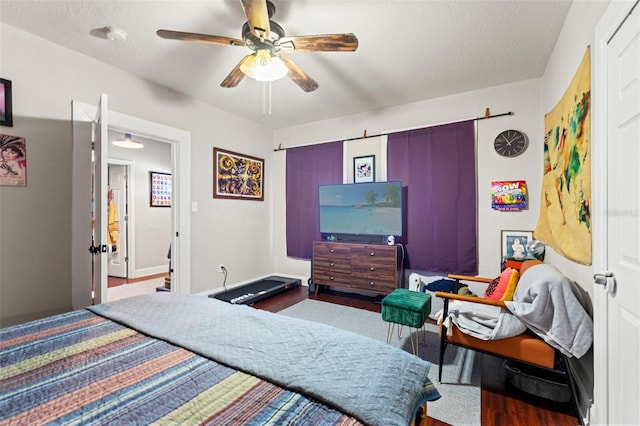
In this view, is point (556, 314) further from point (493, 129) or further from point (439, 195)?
point (493, 129)

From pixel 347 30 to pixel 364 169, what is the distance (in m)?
2.01

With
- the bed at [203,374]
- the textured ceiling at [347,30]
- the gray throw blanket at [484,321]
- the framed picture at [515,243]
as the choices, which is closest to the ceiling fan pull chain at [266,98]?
the textured ceiling at [347,30]

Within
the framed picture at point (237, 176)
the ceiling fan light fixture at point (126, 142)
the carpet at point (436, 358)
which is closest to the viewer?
the carpet at point (436, 358)

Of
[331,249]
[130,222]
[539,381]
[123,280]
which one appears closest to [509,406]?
[539,381]

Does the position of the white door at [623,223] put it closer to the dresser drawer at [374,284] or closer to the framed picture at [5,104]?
the dresser drawer at [374,284]

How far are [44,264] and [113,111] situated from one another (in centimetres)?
154

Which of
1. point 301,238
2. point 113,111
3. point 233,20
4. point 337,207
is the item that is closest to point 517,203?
point 337,207

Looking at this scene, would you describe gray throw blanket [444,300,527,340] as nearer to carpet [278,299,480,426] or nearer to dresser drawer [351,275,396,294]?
carpet [278,299,480,426]

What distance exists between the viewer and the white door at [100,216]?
2.12 meters

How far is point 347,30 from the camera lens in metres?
2.23

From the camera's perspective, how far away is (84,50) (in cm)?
250

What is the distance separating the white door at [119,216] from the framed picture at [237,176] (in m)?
2.40

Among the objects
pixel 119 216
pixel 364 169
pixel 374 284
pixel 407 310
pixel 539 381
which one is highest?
pixel 364 169

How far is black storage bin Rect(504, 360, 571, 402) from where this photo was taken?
169cm
